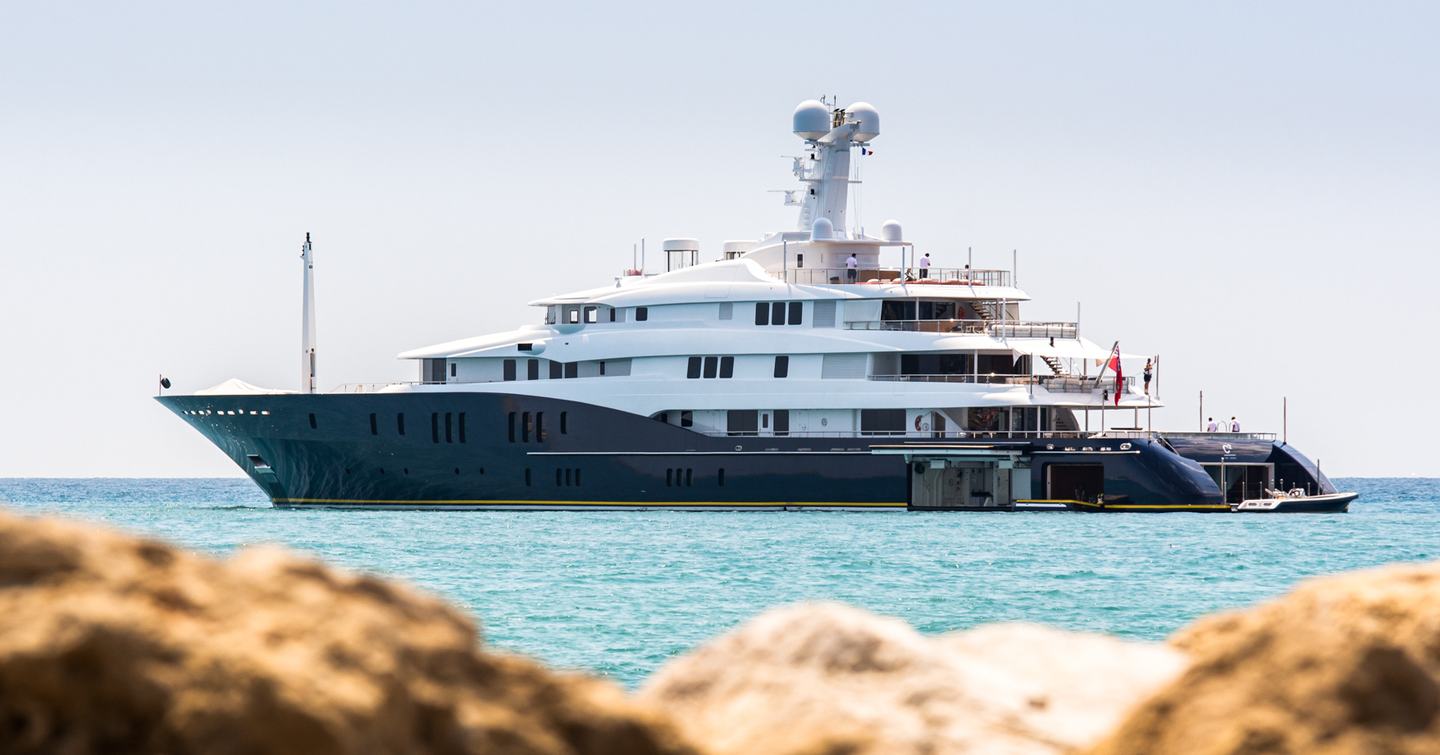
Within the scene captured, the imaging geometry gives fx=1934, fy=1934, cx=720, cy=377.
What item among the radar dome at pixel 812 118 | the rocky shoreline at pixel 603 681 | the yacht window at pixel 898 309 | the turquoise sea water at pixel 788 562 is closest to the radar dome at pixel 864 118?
the radar dome at pixel 812 118

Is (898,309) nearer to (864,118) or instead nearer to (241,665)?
(864,118)

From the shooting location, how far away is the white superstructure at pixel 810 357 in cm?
4066

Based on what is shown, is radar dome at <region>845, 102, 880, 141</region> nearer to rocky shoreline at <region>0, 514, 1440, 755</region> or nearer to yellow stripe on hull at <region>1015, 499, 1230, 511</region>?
yellow stripe on hull at <region>1015, 499, 1230, 511</region>

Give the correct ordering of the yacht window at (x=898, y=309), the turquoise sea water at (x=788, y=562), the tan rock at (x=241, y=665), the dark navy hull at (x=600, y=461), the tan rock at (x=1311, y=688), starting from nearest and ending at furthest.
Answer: the tan rock at (x=241, y=665)
the tan rock at (x=1311, y=688)
the turquoise sea water at (x=788, y=562)
the dark navy hull at (x=600, y=461)
the yacht window at (x=898, y=309)

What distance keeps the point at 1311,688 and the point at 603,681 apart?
1466 millimetres

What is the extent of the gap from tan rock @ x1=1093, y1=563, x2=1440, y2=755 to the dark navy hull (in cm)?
3500

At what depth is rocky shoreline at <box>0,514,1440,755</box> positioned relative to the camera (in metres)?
3.12

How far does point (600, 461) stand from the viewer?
41.3 meters

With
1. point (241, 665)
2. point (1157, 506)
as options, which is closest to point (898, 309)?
point (1157, 506)

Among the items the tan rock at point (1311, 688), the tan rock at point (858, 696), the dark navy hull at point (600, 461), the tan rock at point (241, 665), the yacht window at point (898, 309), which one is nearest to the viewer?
the tan rock at point (241, 665)

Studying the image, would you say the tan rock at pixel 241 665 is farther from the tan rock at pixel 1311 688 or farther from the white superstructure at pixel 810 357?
the white superstructure at pixel 810 357

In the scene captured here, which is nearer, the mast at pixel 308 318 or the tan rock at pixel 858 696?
the tan rock at pixel 858 696

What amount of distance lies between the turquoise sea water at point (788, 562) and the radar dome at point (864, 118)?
469 inches

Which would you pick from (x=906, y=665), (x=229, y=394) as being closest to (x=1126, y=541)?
(x=229, y=394)
